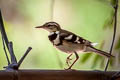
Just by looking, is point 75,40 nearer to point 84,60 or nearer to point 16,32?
point 84,60

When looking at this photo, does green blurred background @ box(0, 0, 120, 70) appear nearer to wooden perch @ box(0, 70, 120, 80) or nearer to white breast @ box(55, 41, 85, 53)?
white breast @ box(55, 41, 85, 53)

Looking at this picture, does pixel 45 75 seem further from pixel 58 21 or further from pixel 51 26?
pixel 58 21

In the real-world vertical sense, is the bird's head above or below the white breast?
above

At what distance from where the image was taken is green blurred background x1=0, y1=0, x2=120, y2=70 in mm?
760

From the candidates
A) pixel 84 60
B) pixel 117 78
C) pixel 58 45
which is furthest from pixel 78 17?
pixel 117 78

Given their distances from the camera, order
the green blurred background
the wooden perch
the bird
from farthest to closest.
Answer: the green blurred background < the bird < the wooden perch

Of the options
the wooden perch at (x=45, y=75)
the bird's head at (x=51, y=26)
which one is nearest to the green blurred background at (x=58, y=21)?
the bird's head at (x=51, y=26)

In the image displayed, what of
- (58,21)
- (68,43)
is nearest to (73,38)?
(68,43)

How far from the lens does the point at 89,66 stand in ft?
2.48

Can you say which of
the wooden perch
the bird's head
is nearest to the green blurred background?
the bird's head

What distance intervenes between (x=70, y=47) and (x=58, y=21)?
0.23m

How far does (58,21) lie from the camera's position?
802mm

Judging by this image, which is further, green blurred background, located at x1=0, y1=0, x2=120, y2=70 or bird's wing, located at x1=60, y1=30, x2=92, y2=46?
green blurred background, located at x1=0, y1=0, x2=120, y2=70

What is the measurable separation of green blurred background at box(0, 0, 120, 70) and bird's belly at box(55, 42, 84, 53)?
153 mm
